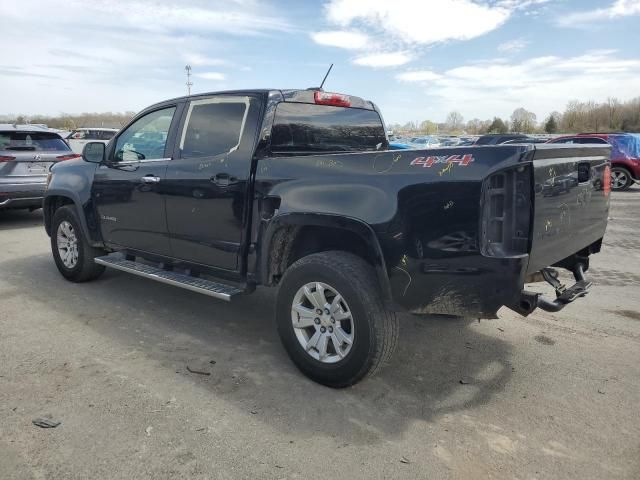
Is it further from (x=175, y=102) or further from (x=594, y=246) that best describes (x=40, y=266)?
(x=594, y=246)

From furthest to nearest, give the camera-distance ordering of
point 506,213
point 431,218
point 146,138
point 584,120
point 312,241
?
point 584,120, point 146,138, point 312,241, point 431,218, point 506,213

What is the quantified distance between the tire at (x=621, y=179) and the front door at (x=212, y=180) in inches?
579

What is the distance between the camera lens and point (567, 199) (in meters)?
3.18

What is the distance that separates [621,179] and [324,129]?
1421 cm

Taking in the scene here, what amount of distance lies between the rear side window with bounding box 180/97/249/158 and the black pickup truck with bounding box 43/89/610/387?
0.01 m

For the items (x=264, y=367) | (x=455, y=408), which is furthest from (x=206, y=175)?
(x=455, y=408)

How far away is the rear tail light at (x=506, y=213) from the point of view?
272 centimetres

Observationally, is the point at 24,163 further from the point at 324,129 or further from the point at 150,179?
the point at 324,129

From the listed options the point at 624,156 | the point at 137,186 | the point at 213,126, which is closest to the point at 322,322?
the point at 213,126

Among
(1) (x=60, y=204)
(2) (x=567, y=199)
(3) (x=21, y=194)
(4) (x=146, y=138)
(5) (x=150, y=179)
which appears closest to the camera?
(2) (x=567, y=199)

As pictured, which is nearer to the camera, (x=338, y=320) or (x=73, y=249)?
(x=338, y=320)

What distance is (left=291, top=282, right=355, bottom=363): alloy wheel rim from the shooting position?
326 cm

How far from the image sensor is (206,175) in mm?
4051

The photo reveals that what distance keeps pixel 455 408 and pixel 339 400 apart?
0.71m
